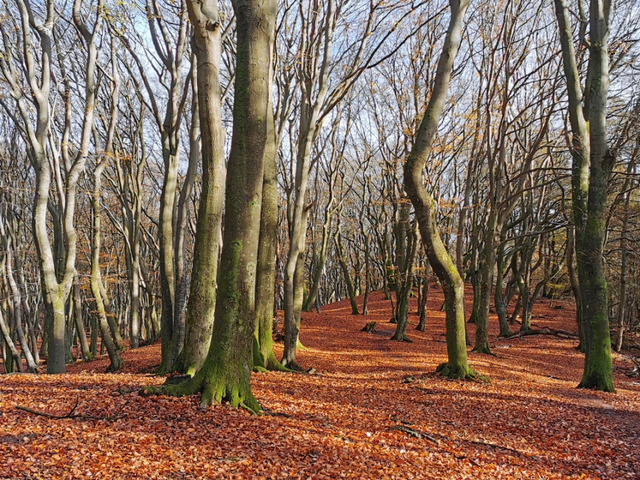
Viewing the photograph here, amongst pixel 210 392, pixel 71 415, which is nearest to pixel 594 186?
pixel 210 392

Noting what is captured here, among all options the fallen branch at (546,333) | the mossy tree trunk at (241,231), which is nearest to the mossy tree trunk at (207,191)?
the mossy tree trunk at (241,231)

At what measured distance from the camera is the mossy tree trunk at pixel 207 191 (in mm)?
6215

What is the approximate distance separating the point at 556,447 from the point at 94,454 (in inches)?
206

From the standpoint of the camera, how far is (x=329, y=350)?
14.6 m

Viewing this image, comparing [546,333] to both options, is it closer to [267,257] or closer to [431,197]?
[431,197]

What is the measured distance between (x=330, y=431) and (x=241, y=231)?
2549mm

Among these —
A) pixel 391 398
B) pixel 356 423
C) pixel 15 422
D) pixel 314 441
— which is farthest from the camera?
pixel 391 398

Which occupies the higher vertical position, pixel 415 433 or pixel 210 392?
pixel 210 392

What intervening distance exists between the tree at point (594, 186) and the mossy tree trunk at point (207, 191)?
7227 millimetres

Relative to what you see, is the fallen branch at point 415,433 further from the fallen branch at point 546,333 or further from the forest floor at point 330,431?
the fallen branch at point 546,333

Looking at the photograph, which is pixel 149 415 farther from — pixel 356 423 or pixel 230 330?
pixel 356 423

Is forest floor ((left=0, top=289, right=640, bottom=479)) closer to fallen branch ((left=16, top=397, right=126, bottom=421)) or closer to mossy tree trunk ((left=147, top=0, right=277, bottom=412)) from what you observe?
fallen branch ((left=16, top=397, right=126, bottom=421))

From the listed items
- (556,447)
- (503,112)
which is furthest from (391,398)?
(503,112)

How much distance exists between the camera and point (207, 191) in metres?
6.89
